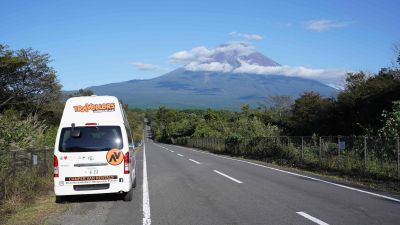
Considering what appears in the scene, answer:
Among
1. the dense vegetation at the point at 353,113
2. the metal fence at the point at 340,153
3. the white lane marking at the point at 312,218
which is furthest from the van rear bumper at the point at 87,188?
the dense vegetation at the point at 353,113

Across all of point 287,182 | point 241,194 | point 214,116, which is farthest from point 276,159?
point 214,116

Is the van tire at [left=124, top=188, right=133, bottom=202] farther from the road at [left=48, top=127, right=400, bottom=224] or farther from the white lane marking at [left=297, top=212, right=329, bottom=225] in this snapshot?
the white lane marking at [left=297, top=212, right=329, bottom=225]

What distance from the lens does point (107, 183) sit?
9.98 meters

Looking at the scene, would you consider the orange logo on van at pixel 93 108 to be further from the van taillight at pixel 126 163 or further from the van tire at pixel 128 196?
the van tire at pixel 128 196

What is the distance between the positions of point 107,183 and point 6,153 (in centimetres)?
408

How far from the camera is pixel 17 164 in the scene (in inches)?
481

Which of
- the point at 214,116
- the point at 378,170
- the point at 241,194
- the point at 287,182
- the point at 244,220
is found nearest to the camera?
the point at 244,220

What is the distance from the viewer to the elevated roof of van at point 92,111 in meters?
10.6

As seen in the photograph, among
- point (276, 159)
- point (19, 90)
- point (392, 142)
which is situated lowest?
point (276, 159)

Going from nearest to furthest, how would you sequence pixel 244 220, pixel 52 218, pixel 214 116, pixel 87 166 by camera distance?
pixel 244 220 → pixel 52 218 → pixel 87 166 → pixel 214 116

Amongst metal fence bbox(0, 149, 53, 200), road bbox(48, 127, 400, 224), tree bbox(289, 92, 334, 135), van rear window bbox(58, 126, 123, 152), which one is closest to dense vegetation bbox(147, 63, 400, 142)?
tree bbox(289, 92, 334, 135)

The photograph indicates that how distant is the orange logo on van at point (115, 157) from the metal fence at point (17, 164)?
268cm

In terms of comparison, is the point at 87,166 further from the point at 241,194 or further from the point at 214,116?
the point at 214,116

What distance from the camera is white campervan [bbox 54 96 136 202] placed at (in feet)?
32.4
